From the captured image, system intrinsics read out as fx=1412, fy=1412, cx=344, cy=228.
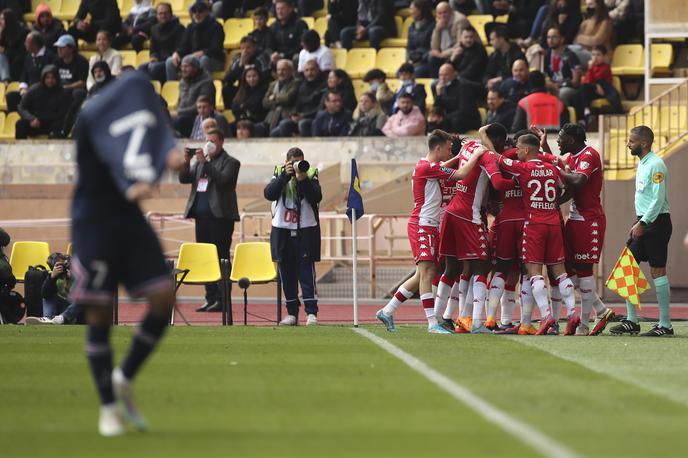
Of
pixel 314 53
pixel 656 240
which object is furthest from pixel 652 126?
pixel 656 240

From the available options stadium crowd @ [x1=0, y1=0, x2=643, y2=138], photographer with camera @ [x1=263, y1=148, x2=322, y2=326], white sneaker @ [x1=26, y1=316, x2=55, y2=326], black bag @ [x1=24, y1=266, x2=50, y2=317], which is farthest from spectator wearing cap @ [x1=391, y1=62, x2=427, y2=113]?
white sneaker @ [x1=26, y1=316, x2=55, y2=326]

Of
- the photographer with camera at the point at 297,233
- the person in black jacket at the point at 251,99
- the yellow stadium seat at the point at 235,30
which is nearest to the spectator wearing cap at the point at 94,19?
the yellow stadium seat at the point at 235,30

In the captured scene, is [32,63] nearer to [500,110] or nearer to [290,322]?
[500,110]

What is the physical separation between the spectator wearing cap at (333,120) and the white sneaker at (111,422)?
16.6 metres

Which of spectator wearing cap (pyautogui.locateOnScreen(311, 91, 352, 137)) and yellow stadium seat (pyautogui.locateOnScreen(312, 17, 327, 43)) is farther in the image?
yellow stadium seat (pyautogui.locateOnScreen(312, 17, 327, 43))

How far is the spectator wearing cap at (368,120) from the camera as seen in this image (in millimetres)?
23922

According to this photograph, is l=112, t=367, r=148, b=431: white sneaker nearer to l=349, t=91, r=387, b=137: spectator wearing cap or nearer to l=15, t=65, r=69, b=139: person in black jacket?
l=349, t=91, r=387, b=137: spectator wearing cap

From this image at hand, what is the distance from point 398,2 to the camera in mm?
27328

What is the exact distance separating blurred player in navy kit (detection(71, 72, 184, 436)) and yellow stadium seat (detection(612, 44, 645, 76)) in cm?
1789

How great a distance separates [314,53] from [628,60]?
563cm

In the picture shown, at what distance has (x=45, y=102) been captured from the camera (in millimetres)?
26188

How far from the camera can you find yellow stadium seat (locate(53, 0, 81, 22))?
30250 millimetres

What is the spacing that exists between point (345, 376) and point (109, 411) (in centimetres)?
315

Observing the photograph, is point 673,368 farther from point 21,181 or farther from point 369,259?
point 21,181
